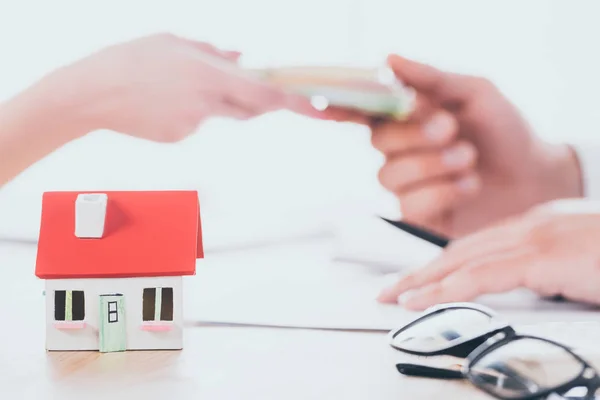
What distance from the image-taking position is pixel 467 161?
39.6 inches

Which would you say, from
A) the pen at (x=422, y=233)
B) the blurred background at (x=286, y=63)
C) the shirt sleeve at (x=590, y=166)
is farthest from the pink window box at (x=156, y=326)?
the shirt sleeve at (x=590, y=166)

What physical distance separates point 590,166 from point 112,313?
71 cm

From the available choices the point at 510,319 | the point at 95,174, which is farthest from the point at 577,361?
the point at 95,174

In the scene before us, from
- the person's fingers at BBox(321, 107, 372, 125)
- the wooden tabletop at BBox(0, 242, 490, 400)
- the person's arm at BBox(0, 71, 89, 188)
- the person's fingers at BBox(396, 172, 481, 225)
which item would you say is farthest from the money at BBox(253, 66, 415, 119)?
the wooden tabletop at BBox(0, 242, 490, 400)

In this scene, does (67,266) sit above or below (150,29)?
below

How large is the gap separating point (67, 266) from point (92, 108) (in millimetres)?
327

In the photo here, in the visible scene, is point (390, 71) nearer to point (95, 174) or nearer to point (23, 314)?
point (95, 174)

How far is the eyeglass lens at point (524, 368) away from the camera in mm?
526

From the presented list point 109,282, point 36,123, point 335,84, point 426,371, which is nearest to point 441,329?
point 426,371

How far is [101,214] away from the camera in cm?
66

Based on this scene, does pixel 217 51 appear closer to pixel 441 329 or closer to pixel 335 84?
pixel 335 84

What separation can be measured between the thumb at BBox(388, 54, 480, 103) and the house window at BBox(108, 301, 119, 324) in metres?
0.51

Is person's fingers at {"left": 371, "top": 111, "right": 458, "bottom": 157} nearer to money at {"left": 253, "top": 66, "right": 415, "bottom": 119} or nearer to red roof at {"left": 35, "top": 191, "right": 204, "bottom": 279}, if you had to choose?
money at {"left": 253, "top": 66, "right": 415, "bottom": 119}

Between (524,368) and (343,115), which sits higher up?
(343,115)
